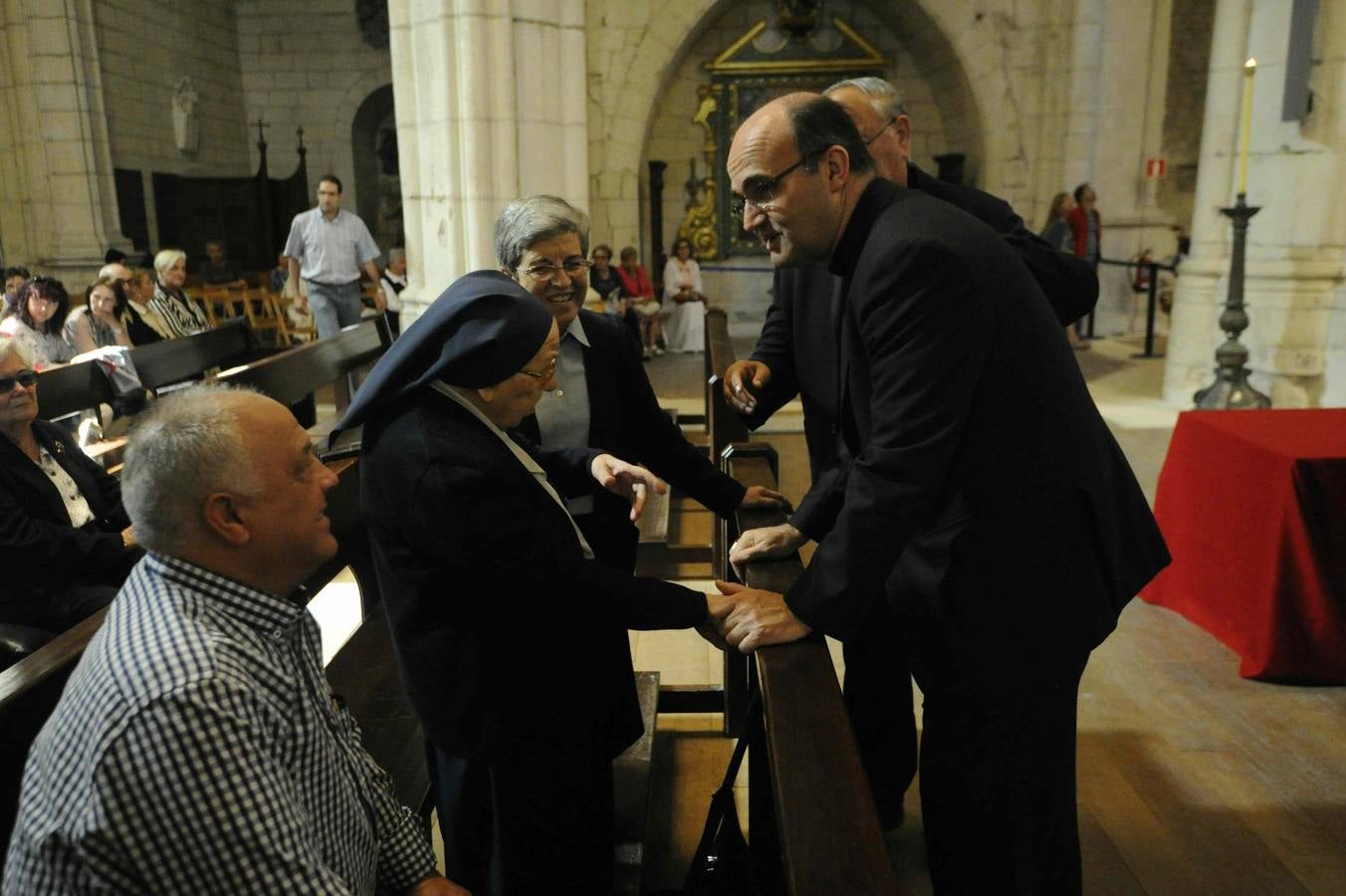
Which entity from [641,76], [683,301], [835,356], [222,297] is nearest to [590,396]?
[835,356]

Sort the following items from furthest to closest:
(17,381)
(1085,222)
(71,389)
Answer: (1085,222)
(71,389)
(17,381)

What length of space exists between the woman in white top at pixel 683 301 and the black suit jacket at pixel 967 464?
9458 millimetres

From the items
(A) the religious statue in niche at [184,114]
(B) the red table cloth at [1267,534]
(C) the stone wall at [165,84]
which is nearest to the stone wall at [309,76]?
(C) the stone wall at [165,84]

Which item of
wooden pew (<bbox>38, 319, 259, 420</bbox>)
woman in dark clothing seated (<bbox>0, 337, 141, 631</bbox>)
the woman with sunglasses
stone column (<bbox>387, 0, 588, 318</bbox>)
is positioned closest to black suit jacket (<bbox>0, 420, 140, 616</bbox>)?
woman in dark clothing seated (<bbox>0, 337, 141, 631</bbox>)

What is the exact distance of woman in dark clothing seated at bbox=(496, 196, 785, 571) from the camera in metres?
2.29

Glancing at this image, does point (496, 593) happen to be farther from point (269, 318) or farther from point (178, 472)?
point (269, 318)

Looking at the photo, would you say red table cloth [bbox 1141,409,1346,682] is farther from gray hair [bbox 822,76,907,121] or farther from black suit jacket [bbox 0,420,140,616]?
black suit jacket [bbox 0,420,140,616]

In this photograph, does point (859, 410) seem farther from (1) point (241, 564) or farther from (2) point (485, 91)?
(2) point (485, 91)

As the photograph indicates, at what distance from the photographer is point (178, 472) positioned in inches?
47.4

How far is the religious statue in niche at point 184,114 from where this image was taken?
1409cm

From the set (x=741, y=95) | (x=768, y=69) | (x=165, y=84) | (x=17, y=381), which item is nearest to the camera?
(x=17, y=381)

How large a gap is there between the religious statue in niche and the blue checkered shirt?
15137 millimetres

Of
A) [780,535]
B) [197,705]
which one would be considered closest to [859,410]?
[780,535]

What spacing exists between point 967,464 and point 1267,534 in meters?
2.35
